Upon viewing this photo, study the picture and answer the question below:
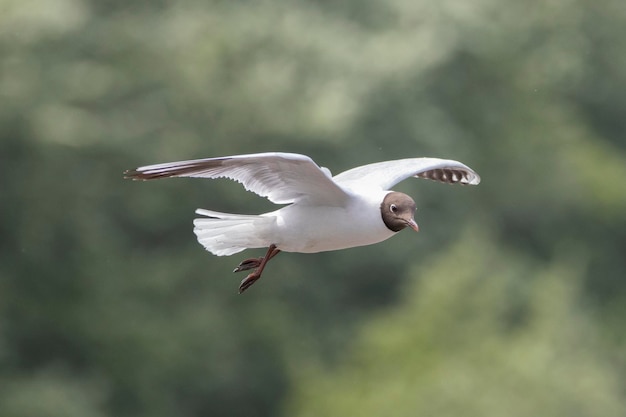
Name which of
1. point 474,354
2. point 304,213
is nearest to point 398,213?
point 304,213

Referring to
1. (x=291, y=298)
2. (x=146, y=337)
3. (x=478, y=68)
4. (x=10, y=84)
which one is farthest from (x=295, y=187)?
(x=478, y=68)

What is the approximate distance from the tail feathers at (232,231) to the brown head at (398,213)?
0.59 metres

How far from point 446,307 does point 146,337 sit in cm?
353

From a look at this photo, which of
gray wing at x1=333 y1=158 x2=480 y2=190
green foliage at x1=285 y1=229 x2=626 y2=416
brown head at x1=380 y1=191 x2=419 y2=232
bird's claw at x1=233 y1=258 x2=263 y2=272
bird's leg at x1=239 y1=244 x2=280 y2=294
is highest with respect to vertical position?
brown head at x1=380 y1=191 x2=419 y2=232

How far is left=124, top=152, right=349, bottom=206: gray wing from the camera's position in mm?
7262

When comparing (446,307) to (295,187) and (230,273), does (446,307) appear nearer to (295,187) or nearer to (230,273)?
(230,273)

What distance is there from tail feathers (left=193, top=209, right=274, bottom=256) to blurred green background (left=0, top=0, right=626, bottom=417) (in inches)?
310

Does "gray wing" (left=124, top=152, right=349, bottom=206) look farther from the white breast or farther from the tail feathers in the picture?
the tail feathers

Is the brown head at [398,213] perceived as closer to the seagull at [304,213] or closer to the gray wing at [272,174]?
the seagull at [304,213]

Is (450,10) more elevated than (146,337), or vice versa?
(450,10)

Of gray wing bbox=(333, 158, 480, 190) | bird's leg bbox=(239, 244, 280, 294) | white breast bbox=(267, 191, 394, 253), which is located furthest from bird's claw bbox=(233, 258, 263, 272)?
gray wing bbox=(333, 158, 480, 190)

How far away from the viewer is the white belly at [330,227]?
25.4ft

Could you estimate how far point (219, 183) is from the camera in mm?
18391

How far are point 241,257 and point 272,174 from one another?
10.8 metres
